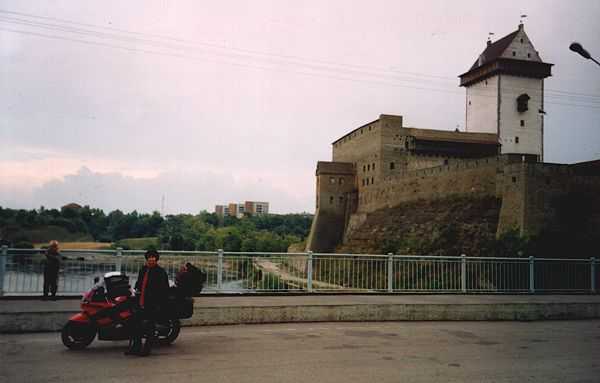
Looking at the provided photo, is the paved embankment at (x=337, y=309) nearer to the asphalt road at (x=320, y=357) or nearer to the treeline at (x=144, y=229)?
the asphalt road at (x=320, y=357)

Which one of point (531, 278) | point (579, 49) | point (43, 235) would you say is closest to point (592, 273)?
point (531, 278)

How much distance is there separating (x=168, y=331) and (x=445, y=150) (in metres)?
56.5

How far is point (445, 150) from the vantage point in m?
61.3

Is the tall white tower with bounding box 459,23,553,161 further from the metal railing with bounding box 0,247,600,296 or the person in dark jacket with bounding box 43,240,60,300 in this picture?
the person in dark jacket with bounding box 43,240,60,300

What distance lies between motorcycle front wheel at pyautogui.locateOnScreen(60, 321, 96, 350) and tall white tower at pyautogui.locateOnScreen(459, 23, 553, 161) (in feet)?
185

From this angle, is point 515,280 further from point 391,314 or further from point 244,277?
point 244,277

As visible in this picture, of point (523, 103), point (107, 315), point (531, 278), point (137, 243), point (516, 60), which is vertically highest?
point (516, 60)

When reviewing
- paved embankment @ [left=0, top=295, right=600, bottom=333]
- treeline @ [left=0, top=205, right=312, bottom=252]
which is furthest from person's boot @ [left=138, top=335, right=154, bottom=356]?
treeline @ [left=0, top=205, right=312, bottom=252]

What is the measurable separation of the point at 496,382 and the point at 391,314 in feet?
18.6

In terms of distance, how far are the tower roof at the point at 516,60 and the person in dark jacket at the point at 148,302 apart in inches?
2212

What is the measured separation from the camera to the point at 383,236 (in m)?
52.5

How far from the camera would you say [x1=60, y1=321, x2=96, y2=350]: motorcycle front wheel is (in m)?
7.87

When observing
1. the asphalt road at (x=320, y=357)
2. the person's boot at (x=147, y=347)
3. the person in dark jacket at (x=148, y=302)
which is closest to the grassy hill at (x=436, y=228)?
the asphalt road at (x=320, y=357)

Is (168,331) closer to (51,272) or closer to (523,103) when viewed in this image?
(51,272)
